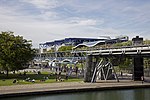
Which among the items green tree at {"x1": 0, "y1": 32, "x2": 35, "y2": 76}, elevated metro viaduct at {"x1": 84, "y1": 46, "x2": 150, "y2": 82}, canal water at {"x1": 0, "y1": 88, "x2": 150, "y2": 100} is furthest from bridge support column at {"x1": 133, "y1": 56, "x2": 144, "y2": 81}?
green tree at {"x1": 0, "y1": 32, "x2": 35, "y2": 76}

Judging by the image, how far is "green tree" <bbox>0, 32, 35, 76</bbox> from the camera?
66.3 m

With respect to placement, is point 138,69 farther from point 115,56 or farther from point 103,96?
point 103,96

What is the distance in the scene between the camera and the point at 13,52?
66.9m

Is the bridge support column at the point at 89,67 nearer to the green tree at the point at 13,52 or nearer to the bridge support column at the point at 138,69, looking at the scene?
the bridge support column at the point at 138,69

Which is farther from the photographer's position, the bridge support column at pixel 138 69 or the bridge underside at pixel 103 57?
the bridge support column at pixel 138 69

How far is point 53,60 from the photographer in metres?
120

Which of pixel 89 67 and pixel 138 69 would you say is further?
pixel 138 69

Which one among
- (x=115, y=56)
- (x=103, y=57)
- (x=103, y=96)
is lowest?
(x=103, y=96)

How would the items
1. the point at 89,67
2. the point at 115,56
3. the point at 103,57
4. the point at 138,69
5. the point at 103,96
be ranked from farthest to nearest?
1. the point at 138,69
2. the point at 103,57
3. the point at 115,56
4. the point at 89,67
5. the point at 103,96

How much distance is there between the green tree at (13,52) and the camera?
218 ft

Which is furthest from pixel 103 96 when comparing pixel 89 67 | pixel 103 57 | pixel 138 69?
pixel 138 69

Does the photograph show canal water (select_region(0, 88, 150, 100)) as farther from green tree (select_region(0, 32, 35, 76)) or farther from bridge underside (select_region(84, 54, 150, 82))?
green tree (select_region(0, 32, 35, 76))

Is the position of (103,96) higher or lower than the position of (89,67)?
lower

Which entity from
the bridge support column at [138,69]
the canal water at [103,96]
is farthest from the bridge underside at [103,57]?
the canal water at [103,96]
